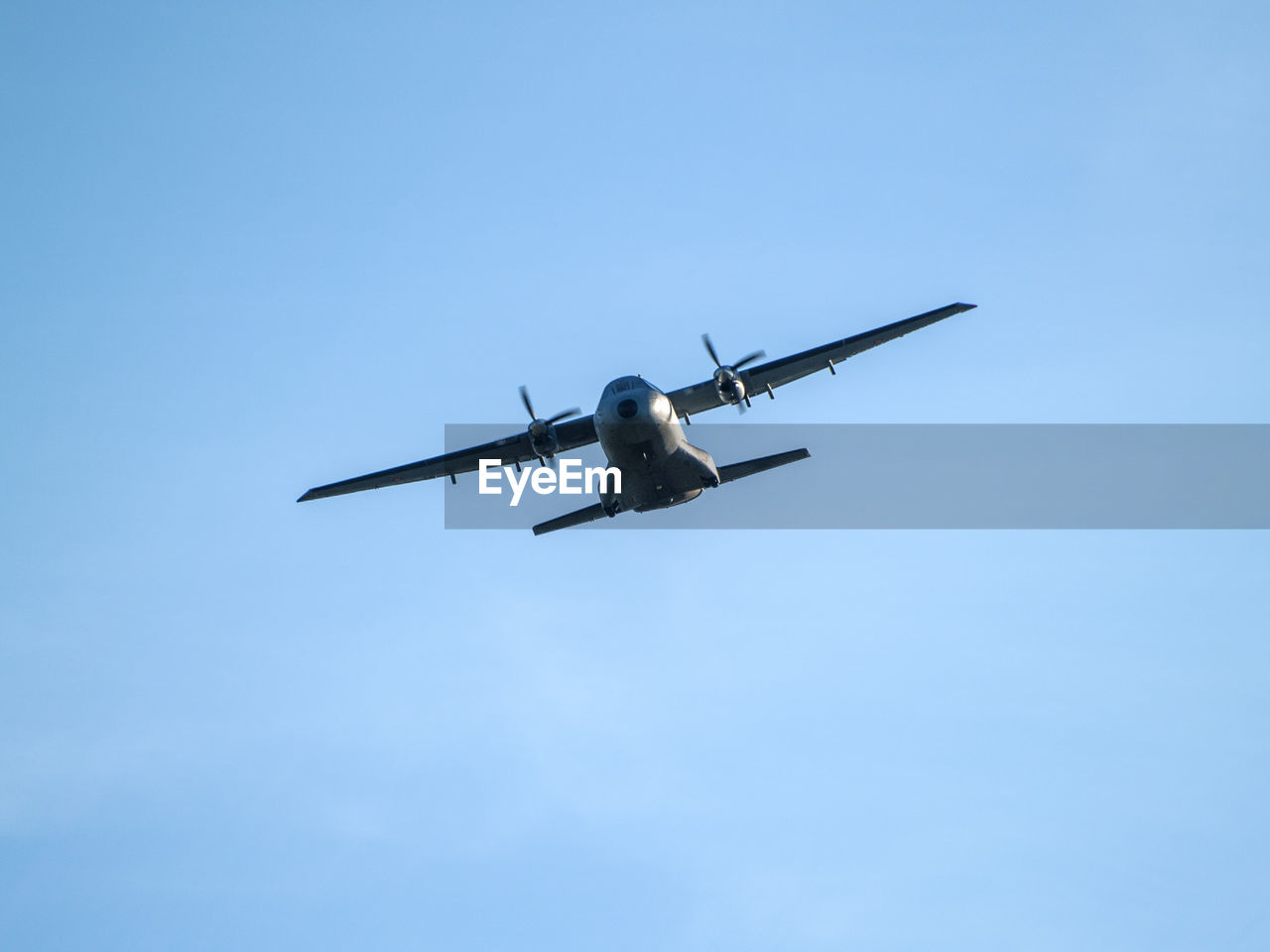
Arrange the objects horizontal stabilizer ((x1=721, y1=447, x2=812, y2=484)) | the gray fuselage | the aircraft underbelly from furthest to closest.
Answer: horizontal stabilizer ((x1=721, y1=447, x2=812, y2=484))
the aircraft underbelly
the gray fuselage

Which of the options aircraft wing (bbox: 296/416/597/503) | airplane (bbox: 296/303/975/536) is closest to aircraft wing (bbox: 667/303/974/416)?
airplane (bbox: 296/303/975/536)

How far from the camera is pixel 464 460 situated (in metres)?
32.3

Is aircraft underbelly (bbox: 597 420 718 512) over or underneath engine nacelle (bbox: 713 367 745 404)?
underneath

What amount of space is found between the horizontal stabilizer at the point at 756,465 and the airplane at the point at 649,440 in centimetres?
2

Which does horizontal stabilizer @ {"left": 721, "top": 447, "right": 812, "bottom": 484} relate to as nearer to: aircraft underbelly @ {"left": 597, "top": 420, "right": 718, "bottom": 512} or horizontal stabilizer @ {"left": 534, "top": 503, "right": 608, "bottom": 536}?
aircraft underbelly @ {"left": 597, "top": 420, "right": 718, "bottom": 512}

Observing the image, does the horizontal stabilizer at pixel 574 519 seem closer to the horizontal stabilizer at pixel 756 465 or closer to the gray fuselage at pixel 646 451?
the gray fuselage at pixel 646 451

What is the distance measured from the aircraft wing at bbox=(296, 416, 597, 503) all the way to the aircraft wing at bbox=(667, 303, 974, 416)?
238cm

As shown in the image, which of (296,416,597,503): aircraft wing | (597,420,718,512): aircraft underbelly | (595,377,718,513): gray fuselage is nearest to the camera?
(595,377,718,513): gray fuselage

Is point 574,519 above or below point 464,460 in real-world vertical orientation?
below

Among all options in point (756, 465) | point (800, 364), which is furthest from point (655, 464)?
point (800, 364)

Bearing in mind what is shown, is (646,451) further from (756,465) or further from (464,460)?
(464,460)

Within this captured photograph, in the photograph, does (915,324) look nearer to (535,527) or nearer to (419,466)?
(535,527)

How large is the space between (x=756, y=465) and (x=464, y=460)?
282 inches

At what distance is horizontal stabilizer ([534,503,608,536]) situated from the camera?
30.0m
